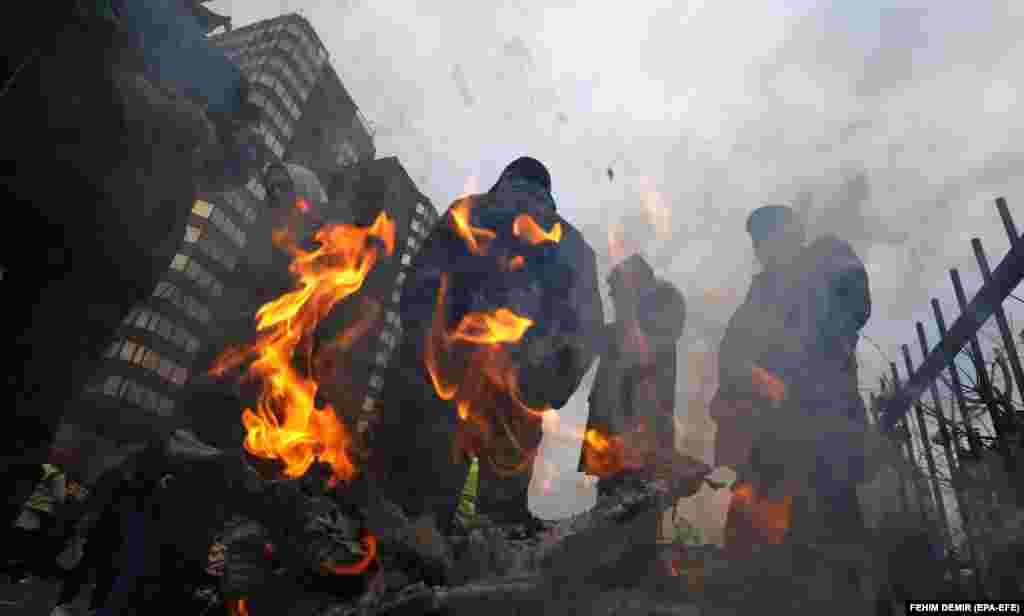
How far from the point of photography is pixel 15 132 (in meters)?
3.43

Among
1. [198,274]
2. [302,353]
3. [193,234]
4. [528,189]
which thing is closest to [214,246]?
[193,234]

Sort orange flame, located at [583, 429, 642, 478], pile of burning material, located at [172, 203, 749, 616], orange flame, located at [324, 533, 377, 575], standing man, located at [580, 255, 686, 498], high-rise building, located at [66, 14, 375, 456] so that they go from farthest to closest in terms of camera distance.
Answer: high-rise building, located at [66, 14, 375, 456], standing man, located at [580, 255, 686, 498], orange flame, located at [583, 429, 642, 478], orange flame, located at [324, 533, 377, 575], pile of burning material, located at [172, 203, 749, 616]

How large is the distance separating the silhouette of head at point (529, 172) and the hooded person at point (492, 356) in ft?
0.33

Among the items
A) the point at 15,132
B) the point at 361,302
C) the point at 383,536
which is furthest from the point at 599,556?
the point at 361,302

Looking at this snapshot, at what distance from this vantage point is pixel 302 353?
21.8 ft

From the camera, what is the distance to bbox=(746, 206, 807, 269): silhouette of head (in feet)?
22.5

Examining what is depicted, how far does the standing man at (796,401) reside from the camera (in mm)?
5488

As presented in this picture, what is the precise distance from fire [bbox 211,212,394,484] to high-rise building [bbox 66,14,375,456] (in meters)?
20.0

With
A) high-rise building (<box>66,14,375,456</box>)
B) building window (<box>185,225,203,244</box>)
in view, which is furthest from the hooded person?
building window (<box>185,225,203,244</box>)

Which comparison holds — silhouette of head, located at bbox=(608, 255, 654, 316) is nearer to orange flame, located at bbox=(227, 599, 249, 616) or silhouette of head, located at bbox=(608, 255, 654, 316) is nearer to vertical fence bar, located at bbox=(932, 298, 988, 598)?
vertical fence bar, located at bbox=(932, 298, 988, 598)

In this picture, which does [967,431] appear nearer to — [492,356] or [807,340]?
[807,340]

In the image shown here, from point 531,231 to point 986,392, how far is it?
16.4 ft

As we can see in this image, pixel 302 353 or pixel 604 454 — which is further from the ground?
pixel 302 353

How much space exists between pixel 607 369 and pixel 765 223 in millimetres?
2938
